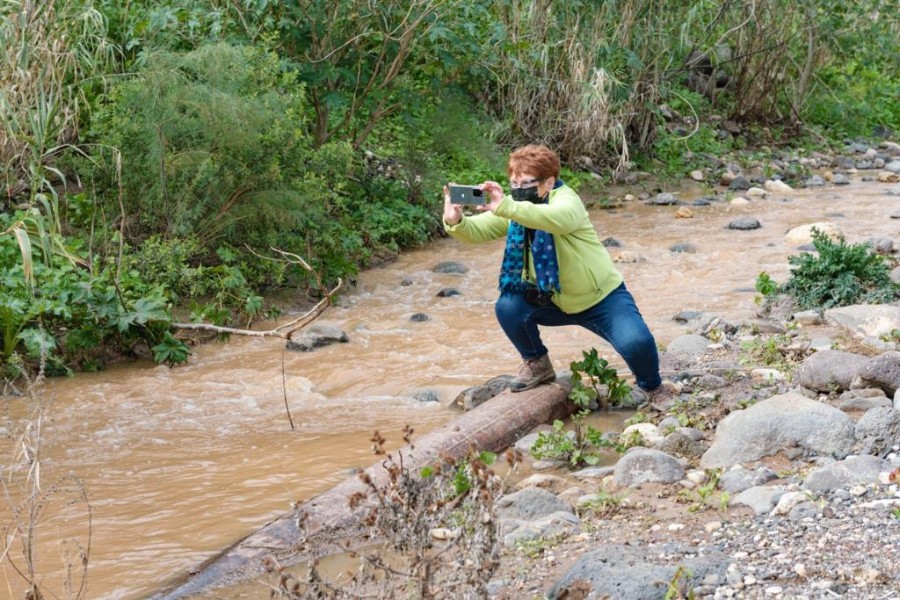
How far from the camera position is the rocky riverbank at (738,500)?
3.00 metres

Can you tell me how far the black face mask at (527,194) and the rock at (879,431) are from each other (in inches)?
67.6

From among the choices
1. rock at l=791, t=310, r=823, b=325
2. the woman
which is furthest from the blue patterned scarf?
rock at l=791, t=310, r=823, b=325

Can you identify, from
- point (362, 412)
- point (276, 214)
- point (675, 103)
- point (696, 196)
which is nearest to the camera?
point (362, 412)

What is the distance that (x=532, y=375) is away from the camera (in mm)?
5375

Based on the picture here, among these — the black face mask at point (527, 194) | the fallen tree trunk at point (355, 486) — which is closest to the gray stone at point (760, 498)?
the fallen tree trunk at point (355, 486)

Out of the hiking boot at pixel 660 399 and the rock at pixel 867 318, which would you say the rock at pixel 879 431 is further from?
the rock at pixel 867 318

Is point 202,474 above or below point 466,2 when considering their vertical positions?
below

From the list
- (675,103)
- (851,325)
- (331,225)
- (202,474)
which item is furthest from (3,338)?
(675,103)

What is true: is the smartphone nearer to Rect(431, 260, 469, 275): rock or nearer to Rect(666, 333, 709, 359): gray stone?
Rect(666, 333, 709, 359): gray stone

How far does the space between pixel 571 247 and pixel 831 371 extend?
52.4 inches

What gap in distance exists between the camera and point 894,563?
297 cm

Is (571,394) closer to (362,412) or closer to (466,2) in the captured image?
(362,412)

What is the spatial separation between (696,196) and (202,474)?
9282mm

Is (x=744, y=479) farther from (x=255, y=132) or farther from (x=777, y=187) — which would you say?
(x=777, y=187)
